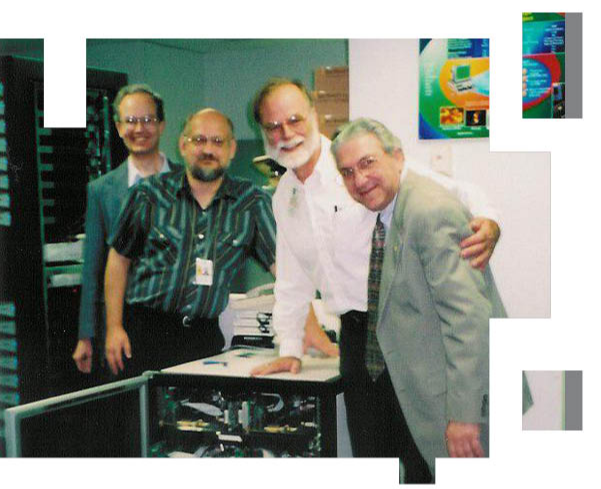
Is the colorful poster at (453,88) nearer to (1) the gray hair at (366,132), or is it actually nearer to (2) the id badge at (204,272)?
(1) the gray hair at (366,132)

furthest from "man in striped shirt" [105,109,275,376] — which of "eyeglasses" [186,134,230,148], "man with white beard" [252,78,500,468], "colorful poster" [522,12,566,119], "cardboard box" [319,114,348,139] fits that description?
"colorful poster" [522,12,566,119]

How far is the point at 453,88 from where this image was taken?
278 cm

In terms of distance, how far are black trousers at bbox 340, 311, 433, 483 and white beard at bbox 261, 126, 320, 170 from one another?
60cm

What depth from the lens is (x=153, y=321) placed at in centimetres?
294

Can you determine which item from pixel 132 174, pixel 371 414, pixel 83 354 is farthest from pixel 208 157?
pixel 371 414

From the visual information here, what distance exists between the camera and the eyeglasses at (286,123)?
282 centimetres

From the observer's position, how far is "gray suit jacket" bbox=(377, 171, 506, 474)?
2582 mm

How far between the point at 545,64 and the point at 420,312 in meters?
1.01

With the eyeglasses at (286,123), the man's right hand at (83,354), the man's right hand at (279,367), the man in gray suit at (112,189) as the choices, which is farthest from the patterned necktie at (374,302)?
the man's right hand at (83,354)

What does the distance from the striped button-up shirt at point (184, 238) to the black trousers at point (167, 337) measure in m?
0.03

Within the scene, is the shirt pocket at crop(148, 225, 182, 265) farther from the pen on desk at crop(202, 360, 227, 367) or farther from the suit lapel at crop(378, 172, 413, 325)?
the suit lapel at crop(378, 172, 413, 325)
